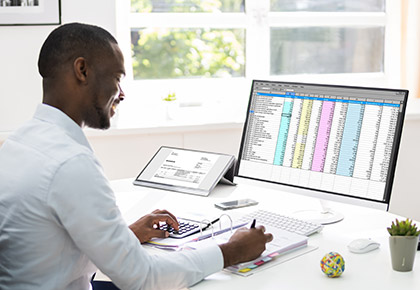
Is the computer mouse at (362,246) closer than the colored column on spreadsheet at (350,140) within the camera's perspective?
Yes

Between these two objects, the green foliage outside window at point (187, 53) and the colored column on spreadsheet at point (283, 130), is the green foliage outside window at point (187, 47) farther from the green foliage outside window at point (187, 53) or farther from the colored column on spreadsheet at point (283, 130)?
the colored column on spreadsheet at point (283, 130)

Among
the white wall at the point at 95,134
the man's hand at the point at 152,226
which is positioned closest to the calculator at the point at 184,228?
the man's hand at the point at 152,226

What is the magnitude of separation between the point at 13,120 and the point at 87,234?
2091mm

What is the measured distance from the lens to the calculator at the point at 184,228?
1874 millimetres

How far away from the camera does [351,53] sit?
421 centimetres

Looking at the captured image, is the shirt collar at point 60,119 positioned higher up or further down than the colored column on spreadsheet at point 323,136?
higher up

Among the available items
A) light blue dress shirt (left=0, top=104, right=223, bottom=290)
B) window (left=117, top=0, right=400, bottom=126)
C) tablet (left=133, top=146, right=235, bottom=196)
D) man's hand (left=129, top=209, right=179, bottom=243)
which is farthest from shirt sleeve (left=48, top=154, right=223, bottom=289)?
window (left=117, top=0, right=400, bottom=126)

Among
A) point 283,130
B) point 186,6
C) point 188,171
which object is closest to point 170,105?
point 186,6

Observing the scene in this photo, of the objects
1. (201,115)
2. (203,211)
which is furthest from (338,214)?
(201,115)

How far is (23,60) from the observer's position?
327 cm

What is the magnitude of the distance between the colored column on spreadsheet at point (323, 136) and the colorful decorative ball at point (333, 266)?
0.52 m

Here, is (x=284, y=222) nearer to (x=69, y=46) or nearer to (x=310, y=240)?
(x=310, y=240)

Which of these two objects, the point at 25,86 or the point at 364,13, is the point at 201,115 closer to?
the point at 25,86

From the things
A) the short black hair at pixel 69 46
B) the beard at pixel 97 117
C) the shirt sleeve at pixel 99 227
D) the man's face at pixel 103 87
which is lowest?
the shirt sleeve at pixel 99 227
